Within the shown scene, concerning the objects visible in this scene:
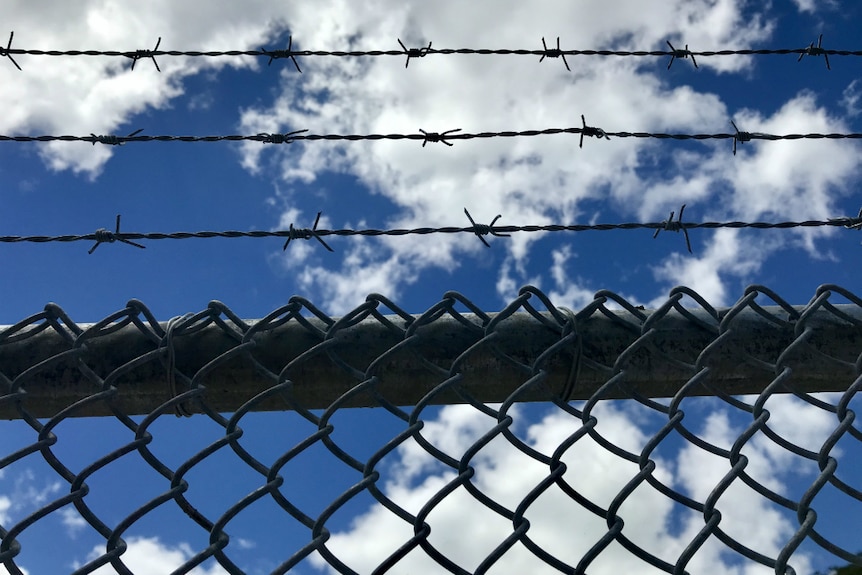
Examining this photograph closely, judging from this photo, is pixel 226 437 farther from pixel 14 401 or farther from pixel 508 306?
pixel 508 306

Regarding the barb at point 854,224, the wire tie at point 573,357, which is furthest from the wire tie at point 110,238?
the barb at point 854,224

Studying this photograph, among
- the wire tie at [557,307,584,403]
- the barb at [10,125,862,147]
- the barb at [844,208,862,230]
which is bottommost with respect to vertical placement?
the wire tie at [557,307,584,403]

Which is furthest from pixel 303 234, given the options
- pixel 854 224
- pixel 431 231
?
pixel 854 224

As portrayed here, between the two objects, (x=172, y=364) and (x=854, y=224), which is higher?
(x=854, y=224)

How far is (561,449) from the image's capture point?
1700 mm

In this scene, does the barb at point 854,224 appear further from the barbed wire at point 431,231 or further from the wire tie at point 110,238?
the wire tie at point 110,238

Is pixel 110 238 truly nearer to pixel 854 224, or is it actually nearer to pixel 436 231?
pixel 436 231

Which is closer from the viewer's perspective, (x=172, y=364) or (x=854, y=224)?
(x=172, y=364)

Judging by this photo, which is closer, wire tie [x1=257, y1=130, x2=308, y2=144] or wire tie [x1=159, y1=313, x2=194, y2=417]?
wire tie [x1=159, y1=313, x2=194, y2=417]


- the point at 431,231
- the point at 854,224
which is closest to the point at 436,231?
the point at 431,231

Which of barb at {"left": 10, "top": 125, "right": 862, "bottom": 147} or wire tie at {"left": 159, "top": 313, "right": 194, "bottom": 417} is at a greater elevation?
barb at {"left": 10, "top": 125, "right": 862, "bottom": 147}

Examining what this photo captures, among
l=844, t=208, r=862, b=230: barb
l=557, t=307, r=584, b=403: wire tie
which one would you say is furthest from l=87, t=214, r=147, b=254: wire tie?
l=844, t=208, r=862, b=230: barb

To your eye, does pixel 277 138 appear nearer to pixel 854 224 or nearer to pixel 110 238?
pixel 110 238

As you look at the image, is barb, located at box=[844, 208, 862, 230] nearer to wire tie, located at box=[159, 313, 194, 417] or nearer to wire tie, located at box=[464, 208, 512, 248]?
wire tie, located at box=[464, 208, 512, 248]
